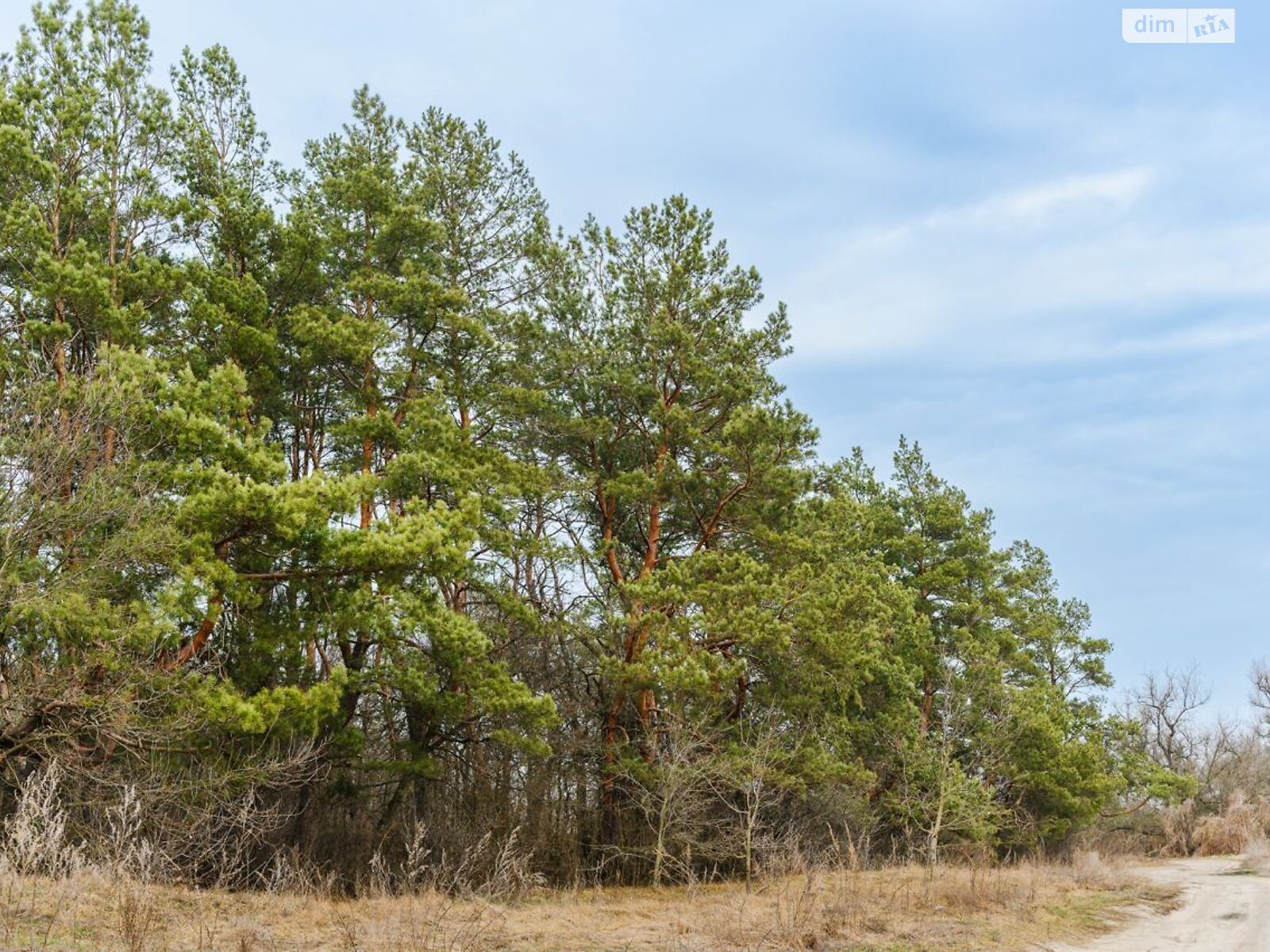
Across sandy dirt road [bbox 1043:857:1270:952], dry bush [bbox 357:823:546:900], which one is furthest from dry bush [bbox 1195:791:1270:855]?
dry bush [bbox 357:823:546:900]

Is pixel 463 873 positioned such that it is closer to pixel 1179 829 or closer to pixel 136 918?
pixel 136 918

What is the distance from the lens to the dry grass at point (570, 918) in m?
8.90

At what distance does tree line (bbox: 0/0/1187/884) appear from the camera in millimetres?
12953

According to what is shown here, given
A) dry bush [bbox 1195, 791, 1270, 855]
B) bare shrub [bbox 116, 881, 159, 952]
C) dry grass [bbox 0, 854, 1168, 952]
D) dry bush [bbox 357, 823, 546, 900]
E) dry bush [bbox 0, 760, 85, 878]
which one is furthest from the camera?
dry bush [bbox 1195, 791, 1270, 855]

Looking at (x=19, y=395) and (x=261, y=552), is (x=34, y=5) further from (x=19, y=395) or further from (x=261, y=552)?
(x=261, y=552)

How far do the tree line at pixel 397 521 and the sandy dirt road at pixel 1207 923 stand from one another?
4.36m

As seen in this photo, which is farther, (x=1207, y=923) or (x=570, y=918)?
(x=1207, y=923)

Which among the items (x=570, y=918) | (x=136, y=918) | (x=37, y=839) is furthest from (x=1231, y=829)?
(x=37, y=839)

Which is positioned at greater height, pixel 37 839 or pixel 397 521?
pixel 397 521

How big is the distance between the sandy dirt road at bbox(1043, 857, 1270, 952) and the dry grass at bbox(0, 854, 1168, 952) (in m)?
0.71

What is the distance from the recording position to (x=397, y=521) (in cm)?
1455

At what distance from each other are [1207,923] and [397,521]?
15.6 meters

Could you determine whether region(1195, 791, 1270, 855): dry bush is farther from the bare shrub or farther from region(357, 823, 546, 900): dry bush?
the bare shrub

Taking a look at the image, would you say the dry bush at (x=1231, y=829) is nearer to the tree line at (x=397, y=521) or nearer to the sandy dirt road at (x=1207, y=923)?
the sandy dirt road at (x=1207, y=923)
